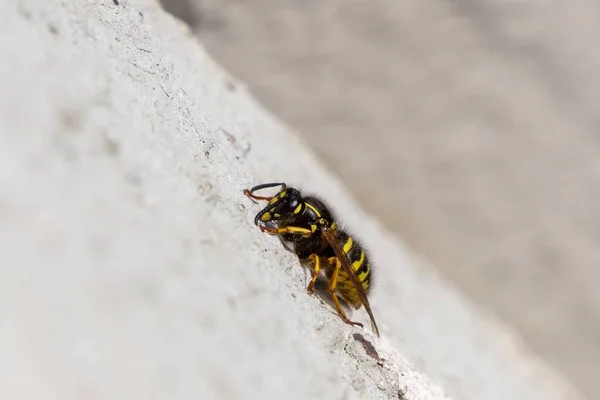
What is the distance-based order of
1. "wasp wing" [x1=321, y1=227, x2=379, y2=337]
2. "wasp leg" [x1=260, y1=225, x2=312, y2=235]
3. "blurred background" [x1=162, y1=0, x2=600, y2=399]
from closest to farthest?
"wasp leg" [x1=260, y1=225, x2=312, y2=235]
"wasp wing" [x1=321, y1=227, x2=379, y2=337]
"blurred background" [x1=162, y1=0, x2=600, y2=399]

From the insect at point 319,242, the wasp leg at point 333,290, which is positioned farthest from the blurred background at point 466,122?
the wasp leg at point 333,290

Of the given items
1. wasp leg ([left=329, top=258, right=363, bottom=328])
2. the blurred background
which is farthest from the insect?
the blurred background

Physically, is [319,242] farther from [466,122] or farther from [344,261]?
[466,122]

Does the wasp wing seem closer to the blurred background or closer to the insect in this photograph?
the insect

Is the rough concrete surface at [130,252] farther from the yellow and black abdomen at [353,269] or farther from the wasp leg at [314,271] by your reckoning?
the yellow and black abdomen at [353,269]

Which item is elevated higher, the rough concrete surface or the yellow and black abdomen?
the rough concrete surface

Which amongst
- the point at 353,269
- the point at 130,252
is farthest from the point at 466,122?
the point at 130,252

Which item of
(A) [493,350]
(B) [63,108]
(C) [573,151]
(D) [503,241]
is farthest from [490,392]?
(B) [63,108]
